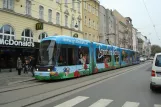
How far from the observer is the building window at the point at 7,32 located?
23.7 metres

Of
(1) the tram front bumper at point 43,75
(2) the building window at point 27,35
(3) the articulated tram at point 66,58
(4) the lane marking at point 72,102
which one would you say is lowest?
(4) the lane marking at point 72,102

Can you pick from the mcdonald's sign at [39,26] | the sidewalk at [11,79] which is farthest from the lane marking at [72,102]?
the mcdonald's sign at [39,26]

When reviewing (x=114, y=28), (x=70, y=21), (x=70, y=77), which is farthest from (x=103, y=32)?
(x=70, y=77)

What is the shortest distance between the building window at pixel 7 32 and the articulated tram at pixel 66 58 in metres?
8.21

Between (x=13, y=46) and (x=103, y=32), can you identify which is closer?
(x=13, y=46)

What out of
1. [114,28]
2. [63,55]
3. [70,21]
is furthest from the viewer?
[114,28]

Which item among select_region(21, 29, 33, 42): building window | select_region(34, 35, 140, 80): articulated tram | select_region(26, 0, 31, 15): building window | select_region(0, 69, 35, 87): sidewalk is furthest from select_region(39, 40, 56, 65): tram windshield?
select_region(26, 0, 31, 15): building window

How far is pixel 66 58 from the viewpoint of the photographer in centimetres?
1750

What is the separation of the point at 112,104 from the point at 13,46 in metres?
17.3

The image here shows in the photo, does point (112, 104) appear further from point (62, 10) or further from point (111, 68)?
point (62, 10)

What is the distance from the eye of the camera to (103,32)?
2251 inches

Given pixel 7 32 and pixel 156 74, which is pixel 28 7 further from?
pixel 156 74

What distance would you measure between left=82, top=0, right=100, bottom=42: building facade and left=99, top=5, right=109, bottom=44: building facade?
252cm

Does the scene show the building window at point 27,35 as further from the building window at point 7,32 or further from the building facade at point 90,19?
the building facade at point 90,19
